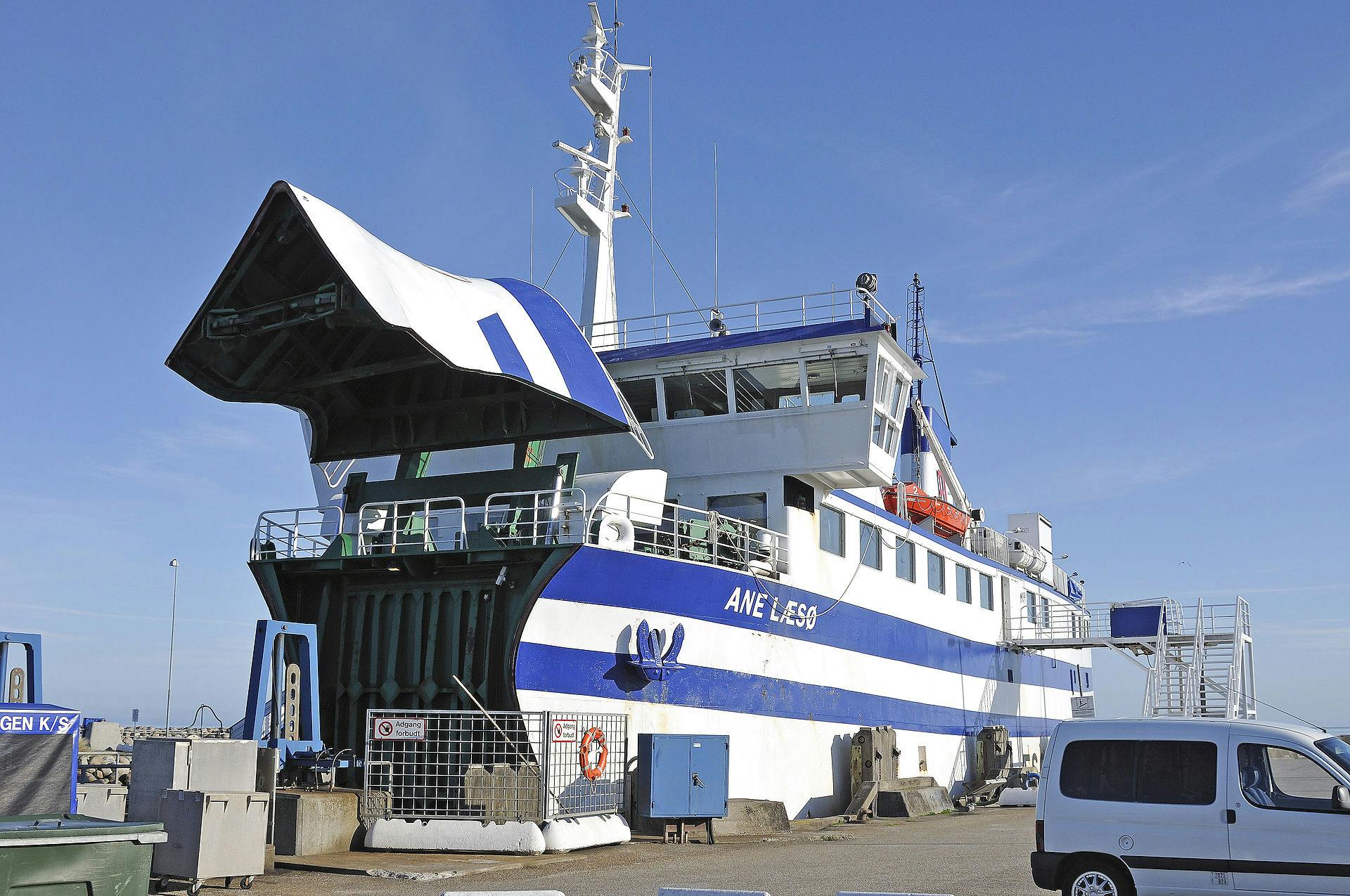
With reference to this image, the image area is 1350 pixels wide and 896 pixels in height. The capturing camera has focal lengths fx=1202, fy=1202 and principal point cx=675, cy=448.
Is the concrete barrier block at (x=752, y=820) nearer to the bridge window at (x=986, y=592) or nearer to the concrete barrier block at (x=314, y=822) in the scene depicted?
the concrete barrier block at (x=314, y=822)

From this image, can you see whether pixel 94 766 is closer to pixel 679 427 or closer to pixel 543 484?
pixel 543 484

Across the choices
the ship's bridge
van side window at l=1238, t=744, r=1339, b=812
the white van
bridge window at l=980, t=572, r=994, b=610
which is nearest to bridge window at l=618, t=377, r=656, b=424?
the ship's bridge

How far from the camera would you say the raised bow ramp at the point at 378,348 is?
1625cm

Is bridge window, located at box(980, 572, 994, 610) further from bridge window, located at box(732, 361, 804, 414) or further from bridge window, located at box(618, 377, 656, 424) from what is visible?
bridge window, located at box(618, 377, 656, 424)

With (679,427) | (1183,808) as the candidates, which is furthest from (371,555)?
(1183,808)

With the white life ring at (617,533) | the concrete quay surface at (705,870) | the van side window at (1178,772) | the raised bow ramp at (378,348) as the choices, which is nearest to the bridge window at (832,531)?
the raised bow ramp at (378,348)

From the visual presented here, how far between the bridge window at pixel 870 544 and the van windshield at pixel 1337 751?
580 inches

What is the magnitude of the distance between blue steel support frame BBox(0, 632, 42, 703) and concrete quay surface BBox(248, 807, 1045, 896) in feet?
13.4

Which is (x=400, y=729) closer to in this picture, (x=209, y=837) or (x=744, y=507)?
(x=209, y=837)

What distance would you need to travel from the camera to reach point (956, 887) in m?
12.7

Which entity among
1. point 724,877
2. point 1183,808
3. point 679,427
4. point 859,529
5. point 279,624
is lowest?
point 724,877

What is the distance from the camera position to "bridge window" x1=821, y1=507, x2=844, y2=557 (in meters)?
23.4

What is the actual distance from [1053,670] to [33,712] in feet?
114

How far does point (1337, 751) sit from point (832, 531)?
14124mm
